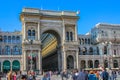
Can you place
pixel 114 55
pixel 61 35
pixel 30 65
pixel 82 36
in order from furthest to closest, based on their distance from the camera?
pixel 82 36
pixel 114 55
pixel 61 35
pixel 30 65

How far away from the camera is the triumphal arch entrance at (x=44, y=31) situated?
73.9m

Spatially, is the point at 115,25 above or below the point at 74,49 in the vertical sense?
above

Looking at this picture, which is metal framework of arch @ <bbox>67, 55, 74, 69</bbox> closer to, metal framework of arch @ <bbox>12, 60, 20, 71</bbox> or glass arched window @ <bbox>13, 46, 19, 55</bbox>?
metal framework of arch @ <bbox>12, 60, 20, 71</bbox>

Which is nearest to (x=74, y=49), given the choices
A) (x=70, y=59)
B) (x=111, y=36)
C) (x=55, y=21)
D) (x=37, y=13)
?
(x=70, y=59)

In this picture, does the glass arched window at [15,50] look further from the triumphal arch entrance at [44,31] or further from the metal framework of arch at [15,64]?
the triumphal arch entrance at [44,31]

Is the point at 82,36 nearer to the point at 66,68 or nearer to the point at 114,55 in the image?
the point at 114,55

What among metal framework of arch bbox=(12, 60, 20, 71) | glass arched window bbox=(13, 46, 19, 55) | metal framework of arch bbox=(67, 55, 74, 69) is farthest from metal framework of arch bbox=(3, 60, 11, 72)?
metal framework of arch bbox=(67, 55, 74, 69)

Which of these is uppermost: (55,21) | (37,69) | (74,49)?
(55,21)

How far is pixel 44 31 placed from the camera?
77.8m

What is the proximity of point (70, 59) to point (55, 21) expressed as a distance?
12.1 m

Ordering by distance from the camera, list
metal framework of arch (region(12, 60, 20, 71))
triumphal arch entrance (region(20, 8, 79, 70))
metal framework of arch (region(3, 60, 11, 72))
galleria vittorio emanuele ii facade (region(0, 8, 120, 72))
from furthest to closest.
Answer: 1. metal framework of arch (region(12, 60, 20, 71))
2. metal framework of arch (region(3, 60, 11, 72))
3. galleria vittorio emanuele ii facade (region(0, 8, 120, 72))
4. triumphal arch entrance (region(20, 8, 79, 70))

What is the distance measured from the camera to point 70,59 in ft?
260

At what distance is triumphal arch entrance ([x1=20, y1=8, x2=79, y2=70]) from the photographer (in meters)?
73.9

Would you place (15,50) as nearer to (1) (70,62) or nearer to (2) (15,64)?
(2) (15,64)
